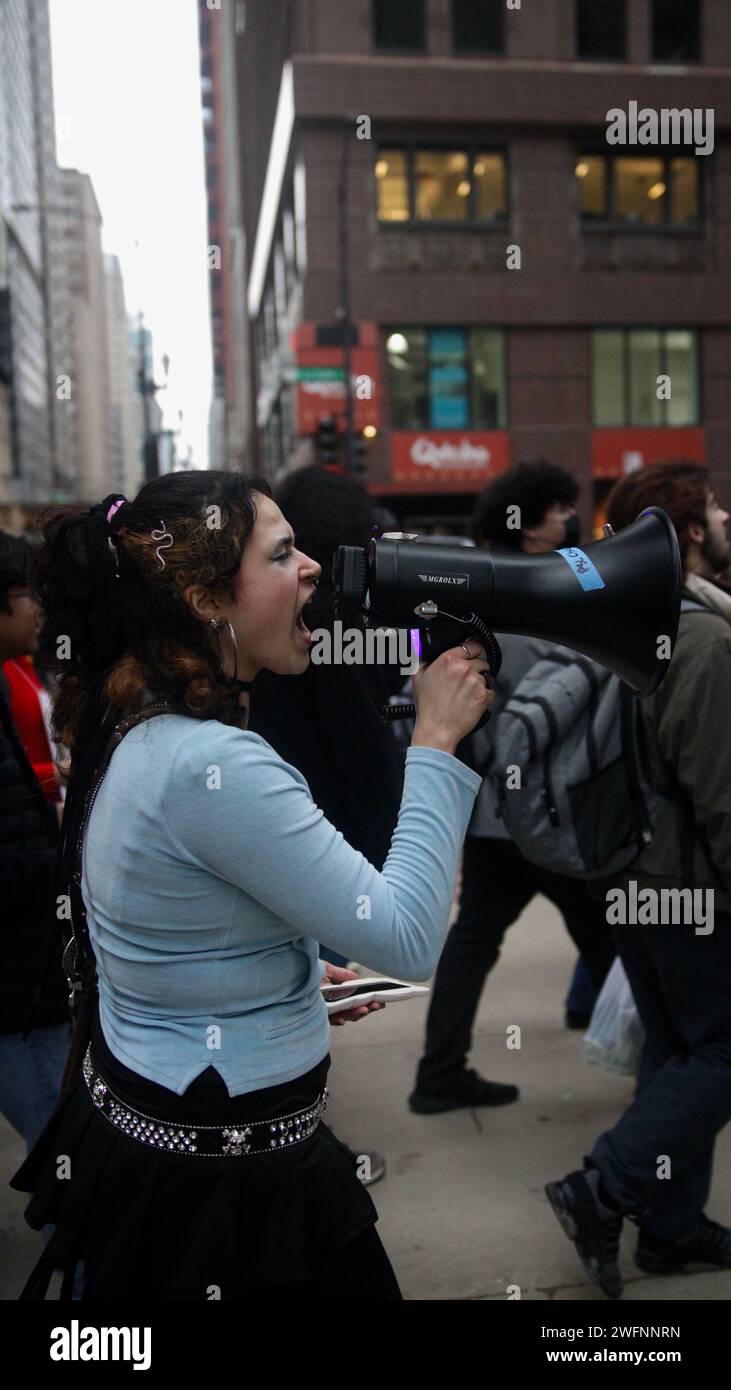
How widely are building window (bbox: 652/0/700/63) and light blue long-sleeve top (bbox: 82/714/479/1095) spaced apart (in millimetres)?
29546

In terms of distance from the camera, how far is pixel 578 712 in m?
2.75

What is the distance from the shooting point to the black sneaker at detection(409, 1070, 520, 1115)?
3.74 metres

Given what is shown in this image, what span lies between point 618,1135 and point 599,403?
25.0 m

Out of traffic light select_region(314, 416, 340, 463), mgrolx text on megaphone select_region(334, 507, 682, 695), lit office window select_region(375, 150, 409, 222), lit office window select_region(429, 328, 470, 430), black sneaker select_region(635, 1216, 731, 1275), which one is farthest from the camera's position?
lit office window select_region(429, 328, 470, 430)

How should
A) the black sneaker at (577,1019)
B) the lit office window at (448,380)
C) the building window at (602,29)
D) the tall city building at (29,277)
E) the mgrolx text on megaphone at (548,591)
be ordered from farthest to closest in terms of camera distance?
the tall city building at (29,277)
the building window at (602,29)
the lit office window at (448,380)
the black sneaker at (577,1019)
the mgrolx text on megaphone at (548,591)

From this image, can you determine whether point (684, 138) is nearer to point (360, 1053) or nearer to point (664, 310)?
point (664, 310)

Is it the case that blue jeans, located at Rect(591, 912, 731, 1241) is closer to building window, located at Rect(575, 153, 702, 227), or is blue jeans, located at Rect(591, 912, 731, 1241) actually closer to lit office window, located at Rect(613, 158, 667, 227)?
building window, located at Rect(575, 153, 702, 227)

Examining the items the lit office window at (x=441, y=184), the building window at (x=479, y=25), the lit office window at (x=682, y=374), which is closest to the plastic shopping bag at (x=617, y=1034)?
the lit office window at (x=441, y=184)

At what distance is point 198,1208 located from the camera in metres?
1.47

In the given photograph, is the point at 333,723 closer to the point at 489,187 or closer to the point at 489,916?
the point at 489,916

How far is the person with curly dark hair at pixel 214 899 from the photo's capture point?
4.55 feet

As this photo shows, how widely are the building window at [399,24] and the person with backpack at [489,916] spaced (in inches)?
979

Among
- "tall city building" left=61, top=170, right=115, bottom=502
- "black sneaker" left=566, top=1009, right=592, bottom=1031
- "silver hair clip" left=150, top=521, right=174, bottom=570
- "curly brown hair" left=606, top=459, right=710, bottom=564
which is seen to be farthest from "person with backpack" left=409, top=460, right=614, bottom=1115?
"tall city building" left=61, top=170, right=115, bottom=502

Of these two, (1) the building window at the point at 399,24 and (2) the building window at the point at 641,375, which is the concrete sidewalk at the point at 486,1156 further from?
(1) the building window at the point at 399,24
